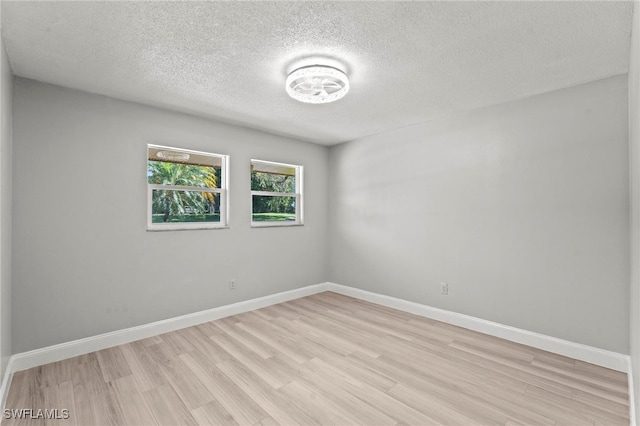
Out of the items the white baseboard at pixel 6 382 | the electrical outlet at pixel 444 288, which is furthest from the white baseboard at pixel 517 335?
the white baseboard at pixel 6 382

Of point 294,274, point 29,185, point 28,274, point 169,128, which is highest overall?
point 169,128

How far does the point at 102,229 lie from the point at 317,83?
8.13ft

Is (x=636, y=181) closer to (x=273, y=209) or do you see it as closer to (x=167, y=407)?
(x=167, y=407)

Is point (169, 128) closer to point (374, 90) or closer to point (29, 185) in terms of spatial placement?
point (29, 185)

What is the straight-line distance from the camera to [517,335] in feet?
10.1

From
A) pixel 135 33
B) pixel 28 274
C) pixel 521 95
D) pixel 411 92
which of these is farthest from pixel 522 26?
pixel 28 274

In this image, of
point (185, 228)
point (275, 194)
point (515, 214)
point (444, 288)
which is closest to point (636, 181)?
point (515, 214)

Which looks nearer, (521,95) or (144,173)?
(521,95)

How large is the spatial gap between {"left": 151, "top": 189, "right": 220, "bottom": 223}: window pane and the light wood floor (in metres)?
1.30

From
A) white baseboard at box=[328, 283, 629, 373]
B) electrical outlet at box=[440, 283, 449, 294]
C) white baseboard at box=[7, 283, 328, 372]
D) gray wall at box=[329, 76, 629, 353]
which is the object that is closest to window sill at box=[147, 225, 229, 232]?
white baseboard at box=[7, 283, 328, 372]

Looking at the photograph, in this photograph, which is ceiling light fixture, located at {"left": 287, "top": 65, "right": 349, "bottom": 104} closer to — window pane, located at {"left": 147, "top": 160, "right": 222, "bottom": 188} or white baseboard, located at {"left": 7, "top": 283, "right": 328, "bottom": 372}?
window pane, located at {"left": 147, "top": 160, "right": 222, "bottom": 188}

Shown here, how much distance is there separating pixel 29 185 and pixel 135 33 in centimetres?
170

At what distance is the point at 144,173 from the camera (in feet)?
10.5

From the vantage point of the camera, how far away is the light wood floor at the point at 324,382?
196 cm
